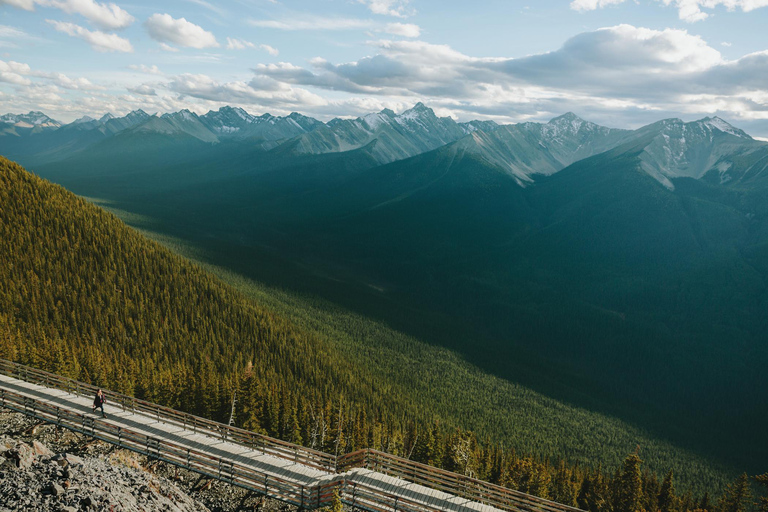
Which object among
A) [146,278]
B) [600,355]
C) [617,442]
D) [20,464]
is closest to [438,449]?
[20,464]

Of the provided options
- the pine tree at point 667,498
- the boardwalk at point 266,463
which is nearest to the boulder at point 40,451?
the boardwalk at point 266,463

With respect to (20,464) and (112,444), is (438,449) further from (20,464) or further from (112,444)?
(20,464)

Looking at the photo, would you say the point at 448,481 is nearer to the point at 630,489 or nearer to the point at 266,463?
the point at 266,463

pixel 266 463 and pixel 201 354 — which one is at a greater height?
pixel 266 463

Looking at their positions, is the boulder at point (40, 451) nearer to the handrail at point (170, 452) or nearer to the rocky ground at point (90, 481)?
the rocky ground at point (90, 481)

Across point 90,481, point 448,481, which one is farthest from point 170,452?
point 448,481
